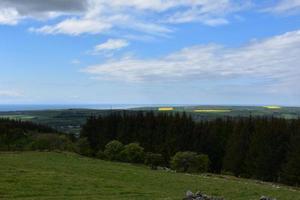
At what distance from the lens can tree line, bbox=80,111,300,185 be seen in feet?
294

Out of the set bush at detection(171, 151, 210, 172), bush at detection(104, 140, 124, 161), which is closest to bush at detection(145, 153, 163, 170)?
bush at detection(104, 140, 124, 161)

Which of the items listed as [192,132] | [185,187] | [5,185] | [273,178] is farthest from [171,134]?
[5,185]

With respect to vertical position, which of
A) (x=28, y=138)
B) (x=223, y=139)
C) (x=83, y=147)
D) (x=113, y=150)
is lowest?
(x=83, y=147)

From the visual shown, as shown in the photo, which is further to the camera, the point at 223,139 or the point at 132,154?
the point at 223,139

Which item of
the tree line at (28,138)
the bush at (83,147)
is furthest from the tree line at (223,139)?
the tree line at (28,138)

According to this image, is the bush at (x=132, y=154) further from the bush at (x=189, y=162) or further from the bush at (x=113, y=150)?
the bush at (x=189, y=162)

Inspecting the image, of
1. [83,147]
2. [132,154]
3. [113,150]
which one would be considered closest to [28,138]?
[83,147]

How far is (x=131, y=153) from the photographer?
3445 inches

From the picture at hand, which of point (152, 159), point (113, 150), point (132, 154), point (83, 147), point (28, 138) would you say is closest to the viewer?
point (132, 154)

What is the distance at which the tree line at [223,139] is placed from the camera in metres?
89.6

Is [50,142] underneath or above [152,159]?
above

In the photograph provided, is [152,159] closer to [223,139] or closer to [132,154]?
[132,154]

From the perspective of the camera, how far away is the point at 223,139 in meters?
108

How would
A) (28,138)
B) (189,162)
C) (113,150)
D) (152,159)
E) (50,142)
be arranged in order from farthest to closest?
1. (28,138)
2. (50,142)
3. (152,159)
4. (113,150)
5. (189,162)
